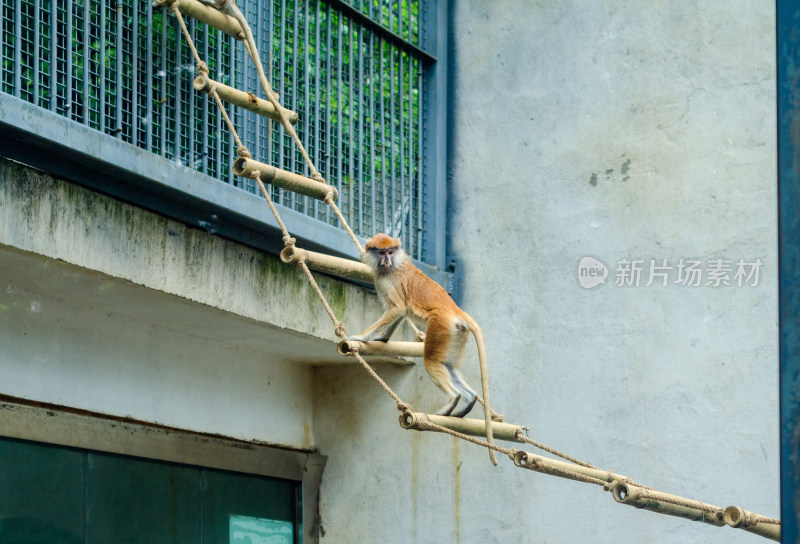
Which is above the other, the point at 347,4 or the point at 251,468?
the point at 347,4

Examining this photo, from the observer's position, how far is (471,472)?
352 inches

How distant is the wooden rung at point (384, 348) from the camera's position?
6.50 meters

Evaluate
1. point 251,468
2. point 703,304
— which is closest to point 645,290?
point 703,304

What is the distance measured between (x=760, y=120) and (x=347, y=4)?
298cm

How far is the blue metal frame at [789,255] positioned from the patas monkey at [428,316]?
2956 mm

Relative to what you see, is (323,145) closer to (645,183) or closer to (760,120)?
(645,183)

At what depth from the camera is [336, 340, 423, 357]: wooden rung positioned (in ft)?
21.3

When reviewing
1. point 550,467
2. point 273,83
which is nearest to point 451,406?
point 550,467

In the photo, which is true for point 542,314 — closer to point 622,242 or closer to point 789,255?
point 622,242

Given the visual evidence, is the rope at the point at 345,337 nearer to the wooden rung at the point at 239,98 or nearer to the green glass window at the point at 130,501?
the wooden rung at the point at 239,98

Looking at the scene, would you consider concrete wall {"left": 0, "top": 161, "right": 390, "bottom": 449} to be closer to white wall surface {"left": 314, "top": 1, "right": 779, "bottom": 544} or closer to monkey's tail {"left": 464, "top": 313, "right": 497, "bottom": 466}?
white wall surface {"left": 314, "top": 1, "right": 779, "bottom": 544}

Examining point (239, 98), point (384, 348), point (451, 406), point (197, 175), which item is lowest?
point (451, 406)

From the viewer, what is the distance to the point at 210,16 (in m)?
7.05

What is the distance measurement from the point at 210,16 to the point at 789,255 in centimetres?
418
